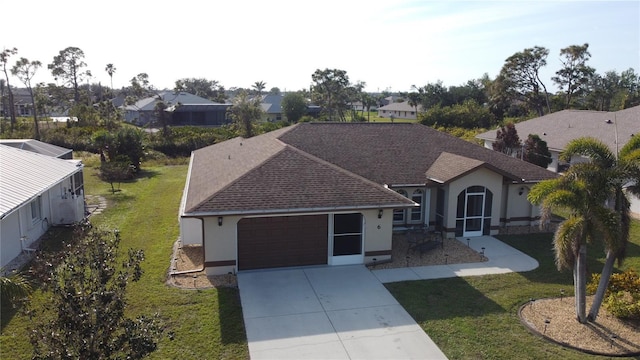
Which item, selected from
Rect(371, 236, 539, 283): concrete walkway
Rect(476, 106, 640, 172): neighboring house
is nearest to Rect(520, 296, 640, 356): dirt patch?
Rect(371, 236, 539, 283): concrete walkway

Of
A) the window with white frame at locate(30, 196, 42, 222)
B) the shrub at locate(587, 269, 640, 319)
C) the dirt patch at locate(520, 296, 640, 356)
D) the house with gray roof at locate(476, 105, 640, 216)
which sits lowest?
the dirt patch at locate(520, 296, 640, 356)

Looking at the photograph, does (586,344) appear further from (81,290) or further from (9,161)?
(9,161)

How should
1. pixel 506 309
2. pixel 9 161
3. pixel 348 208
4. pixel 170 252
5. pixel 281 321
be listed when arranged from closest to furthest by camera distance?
pixel 281 321, pixel 506 309, pixel 348 208, pixel 170 252, pixel 9 161

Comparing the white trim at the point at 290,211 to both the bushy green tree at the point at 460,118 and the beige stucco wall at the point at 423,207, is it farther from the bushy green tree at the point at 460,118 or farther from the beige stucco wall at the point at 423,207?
the bushy green tree at the point at 460,118

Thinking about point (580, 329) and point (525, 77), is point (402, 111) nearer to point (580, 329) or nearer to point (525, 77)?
point (525, 77)

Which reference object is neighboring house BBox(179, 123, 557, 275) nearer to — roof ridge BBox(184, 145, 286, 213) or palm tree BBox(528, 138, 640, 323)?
roof ridge BBox(184, 145, 286, 213)

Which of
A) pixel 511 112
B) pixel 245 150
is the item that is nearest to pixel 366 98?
pixel 511 112
